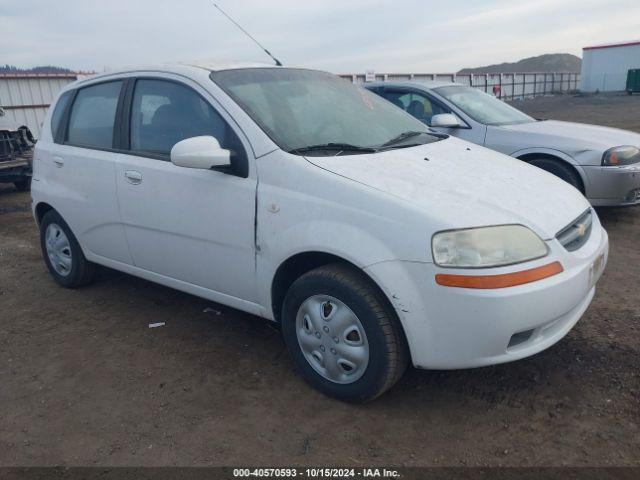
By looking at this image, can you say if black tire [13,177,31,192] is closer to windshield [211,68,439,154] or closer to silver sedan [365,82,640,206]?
silver sedan [365,82,640,206]

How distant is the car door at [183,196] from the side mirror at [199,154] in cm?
13

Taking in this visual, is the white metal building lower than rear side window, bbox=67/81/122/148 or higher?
higher

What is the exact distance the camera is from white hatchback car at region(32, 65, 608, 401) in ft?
7.78

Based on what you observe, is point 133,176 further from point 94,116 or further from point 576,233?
point 576,233

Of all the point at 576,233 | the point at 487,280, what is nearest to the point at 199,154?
the point at 487,280

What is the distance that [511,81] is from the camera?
32.9 metres

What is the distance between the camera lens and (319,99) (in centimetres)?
346

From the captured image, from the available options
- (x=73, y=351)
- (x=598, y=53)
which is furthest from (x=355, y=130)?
(x=598, y=53)

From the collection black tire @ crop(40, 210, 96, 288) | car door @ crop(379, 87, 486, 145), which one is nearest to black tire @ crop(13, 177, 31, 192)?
black tire @ crop(40, 210, 96, 288)

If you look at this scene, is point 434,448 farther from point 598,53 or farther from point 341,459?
point 598,53

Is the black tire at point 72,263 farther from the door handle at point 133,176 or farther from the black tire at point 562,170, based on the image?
the black tire at point 562,170

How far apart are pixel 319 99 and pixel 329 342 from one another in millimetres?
1612

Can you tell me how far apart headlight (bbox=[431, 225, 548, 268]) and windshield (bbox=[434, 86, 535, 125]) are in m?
4.06

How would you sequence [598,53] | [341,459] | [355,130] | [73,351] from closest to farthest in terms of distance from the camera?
[341,459]
[355,130]
[73,351]
[598,53]
